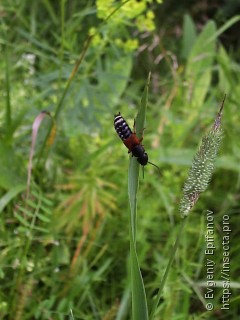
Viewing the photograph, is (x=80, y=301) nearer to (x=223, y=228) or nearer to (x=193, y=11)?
(x=223, y=228)

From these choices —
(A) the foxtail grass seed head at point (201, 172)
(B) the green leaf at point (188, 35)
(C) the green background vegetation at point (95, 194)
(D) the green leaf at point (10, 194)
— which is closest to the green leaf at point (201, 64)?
(C) the green background vegetation at point (95, 194)

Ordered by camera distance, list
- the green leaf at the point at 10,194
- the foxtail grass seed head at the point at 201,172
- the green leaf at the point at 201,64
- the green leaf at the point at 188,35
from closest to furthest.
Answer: the foxtail grass seed head at the point at 201,172, the green leaf at the point at 10,194, the green leaf at the point at 201,64, the green leaf at the point at 188,35

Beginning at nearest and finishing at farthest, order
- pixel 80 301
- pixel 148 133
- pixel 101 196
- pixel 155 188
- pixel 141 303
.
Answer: pixel 141 303 → pixel 80 301 → pixel 101 196 → pixel 155 188 → pixel 148 133

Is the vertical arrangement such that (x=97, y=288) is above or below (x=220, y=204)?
below

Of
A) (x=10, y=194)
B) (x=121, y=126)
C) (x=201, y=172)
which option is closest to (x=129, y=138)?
(x=121, y=126)

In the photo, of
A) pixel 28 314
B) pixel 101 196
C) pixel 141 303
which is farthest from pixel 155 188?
pixel 141 303

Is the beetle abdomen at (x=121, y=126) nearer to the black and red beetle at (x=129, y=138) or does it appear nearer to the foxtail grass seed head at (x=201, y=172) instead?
the black and red beetle at (x=129, y=138)

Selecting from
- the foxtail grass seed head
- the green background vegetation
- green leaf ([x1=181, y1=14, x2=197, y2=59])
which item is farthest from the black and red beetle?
green leaf ([x1=181, y1=14, x2=197, y2=59])

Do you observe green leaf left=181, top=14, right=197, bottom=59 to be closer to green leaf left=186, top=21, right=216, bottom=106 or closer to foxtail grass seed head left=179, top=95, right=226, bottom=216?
green leaf left=186, top=21, right=216, bottom=106
